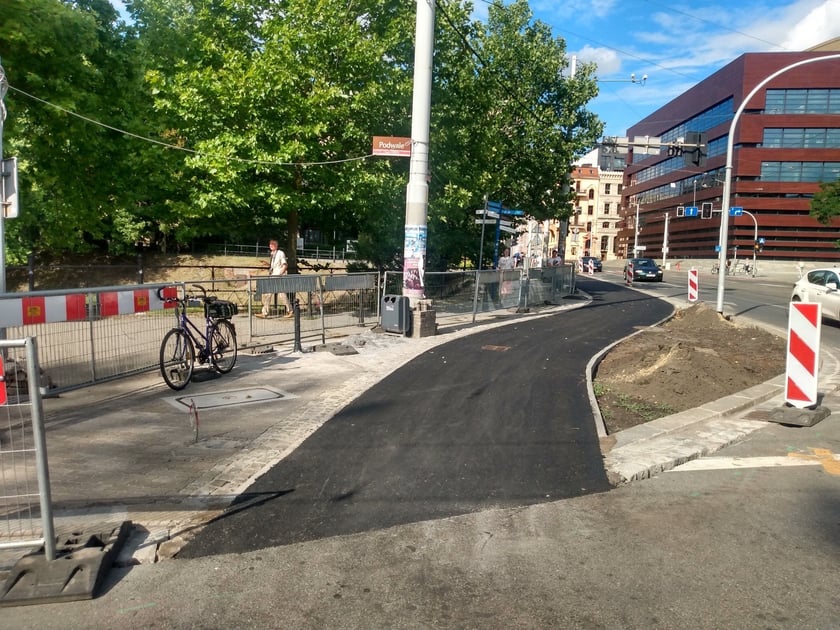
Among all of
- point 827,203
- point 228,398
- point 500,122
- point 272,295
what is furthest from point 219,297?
point 827,203

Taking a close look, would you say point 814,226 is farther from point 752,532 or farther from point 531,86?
point 752,532

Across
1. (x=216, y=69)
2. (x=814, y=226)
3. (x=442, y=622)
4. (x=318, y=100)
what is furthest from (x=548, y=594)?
(x=814, y=226)

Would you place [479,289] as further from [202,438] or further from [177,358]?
[202,438]

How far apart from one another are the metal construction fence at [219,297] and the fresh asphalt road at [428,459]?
342cm

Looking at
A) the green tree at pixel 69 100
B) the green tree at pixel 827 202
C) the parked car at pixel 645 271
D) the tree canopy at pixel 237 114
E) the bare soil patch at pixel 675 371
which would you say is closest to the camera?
the bare soil patch at pixel 675 371

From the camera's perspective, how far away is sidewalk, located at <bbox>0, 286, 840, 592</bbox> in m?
4.33

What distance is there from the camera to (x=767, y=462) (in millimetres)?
5770

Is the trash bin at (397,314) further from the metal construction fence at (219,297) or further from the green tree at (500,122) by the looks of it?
the green tree at (500,122)

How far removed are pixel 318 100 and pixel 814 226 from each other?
68203 mm

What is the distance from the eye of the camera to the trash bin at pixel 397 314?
506 inches

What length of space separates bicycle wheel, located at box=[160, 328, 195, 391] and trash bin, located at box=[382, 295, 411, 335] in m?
5.31

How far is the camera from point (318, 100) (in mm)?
15859

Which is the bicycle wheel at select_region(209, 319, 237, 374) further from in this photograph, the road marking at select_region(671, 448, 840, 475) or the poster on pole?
the road marking at select_region(671, 448, 840, 475)

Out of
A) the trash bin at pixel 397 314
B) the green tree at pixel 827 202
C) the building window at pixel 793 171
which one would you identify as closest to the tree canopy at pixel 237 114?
the trash bin at pixel 397 314
